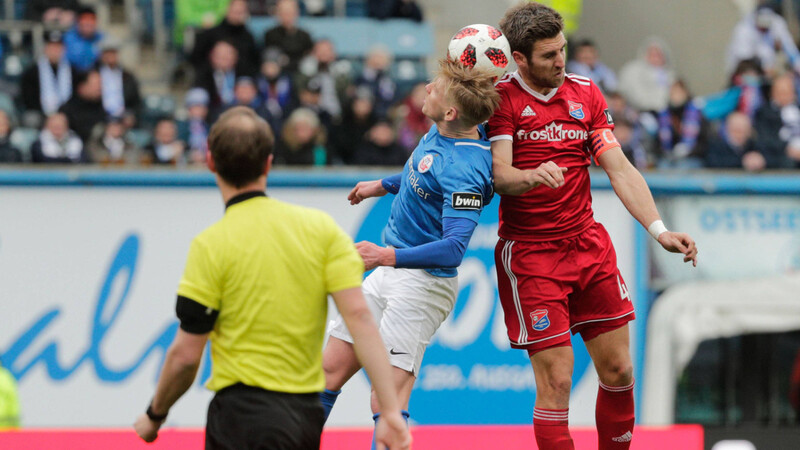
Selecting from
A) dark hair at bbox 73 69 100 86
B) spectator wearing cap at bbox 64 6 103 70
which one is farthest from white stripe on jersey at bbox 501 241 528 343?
spectator wearing cap at bbox 64 6 103 70

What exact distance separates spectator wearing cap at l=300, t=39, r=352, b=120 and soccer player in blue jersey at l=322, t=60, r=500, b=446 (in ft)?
20.5

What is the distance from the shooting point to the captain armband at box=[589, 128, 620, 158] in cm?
529

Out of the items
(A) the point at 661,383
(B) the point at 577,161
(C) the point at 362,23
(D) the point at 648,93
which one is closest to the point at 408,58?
(C) the point at 362,23

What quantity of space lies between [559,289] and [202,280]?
79.5 inches

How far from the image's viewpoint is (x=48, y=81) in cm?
1134

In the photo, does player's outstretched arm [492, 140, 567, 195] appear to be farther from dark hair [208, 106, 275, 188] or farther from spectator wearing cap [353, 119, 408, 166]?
spectator wearing cap [353, 119, 408, 166]

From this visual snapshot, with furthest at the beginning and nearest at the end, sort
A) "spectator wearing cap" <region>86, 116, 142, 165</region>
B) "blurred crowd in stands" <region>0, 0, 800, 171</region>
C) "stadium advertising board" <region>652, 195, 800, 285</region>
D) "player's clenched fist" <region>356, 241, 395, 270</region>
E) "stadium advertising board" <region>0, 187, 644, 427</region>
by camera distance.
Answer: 1. "blurred crowd in stands" <region>0, 0, 800, 171</region>
2. "spectator wearing cap" <region>86, 116, 142, 165</region>
3. "stadium advertising board" <region>652, 195, 800, 285</region>
4. "stadium advertising board" <region>0, 187, 644, 427</region>
5. "player's clenched fist" <region>356, 241, 395, 270</region>

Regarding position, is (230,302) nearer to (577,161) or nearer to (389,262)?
(389,262)

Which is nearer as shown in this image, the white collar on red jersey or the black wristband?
the black wristband

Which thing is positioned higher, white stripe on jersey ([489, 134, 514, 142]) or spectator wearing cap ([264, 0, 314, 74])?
spectator wearing cap ([264, 0, 314, 74])

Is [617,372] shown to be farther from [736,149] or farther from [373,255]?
[736,149]

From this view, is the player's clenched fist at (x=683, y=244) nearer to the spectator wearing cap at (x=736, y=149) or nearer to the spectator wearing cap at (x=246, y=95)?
the spectator wearing cap at (x=736, y=149)

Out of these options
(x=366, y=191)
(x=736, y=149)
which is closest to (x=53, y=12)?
(x=736, y=149)

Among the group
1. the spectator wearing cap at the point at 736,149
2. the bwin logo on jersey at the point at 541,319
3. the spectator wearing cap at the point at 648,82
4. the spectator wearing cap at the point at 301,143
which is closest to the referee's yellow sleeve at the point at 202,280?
the bwin logo on jersey at the point at 541,319
